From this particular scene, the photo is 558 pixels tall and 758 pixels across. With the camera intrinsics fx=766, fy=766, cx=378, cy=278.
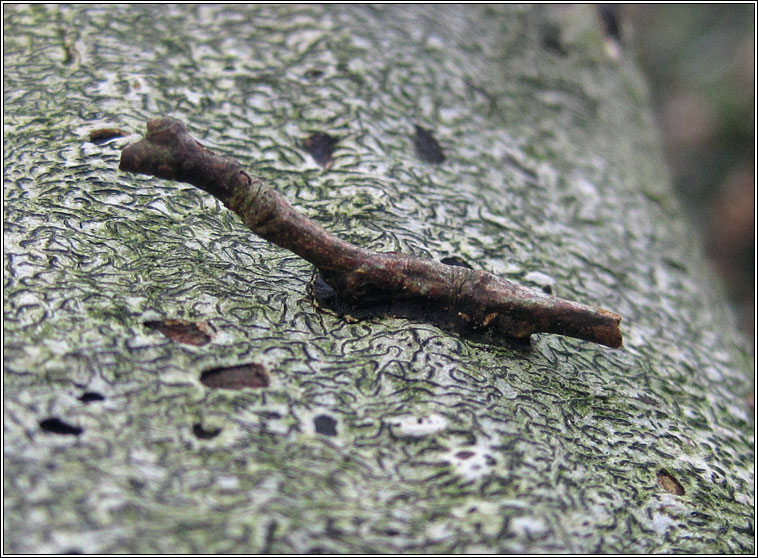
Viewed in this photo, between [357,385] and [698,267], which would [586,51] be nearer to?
[698,267]

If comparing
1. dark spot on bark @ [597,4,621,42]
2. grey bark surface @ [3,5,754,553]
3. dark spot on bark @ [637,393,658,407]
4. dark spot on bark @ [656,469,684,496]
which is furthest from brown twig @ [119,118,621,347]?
dark spot on bark @ [597,4,621,42]

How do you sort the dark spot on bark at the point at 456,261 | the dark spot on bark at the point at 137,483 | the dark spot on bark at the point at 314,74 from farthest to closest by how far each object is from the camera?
the dark spot on bark at the point at 314,74
the dark spot on bark at the point at 456,261
the dark spot on bark at the point at 137,483

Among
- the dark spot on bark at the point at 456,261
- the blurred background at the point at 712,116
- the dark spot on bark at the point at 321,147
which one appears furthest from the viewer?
the blurred background at the point at 712,116

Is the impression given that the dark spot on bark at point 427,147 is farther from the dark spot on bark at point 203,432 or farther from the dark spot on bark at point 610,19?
the dark spot on bark at point 610,19

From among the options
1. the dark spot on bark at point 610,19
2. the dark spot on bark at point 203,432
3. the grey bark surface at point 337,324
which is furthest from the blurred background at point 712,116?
the dark spot on bark at point 203,432

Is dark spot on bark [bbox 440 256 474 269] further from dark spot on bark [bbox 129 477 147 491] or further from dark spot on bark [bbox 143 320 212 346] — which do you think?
dark spot on bark [bbox 129 477 147 491]

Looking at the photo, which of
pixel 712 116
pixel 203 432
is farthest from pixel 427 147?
pixel 712 116

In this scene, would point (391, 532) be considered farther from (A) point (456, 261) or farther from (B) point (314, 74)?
(B) point (314, 74)
